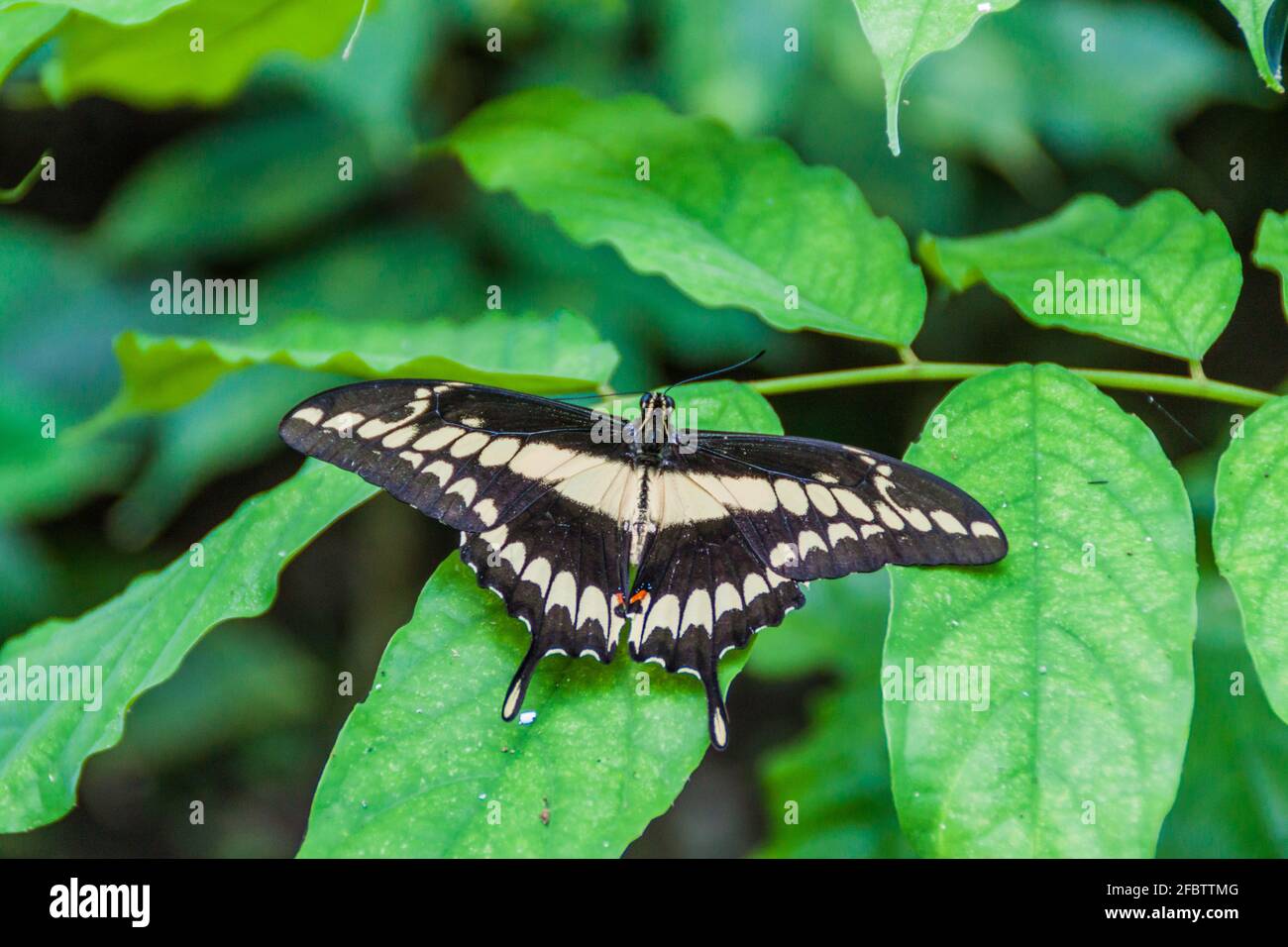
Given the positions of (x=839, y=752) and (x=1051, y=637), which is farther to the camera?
(x=839, y=752)

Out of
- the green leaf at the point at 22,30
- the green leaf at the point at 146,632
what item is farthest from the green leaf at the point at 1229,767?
the green leaf at the point at 22,30

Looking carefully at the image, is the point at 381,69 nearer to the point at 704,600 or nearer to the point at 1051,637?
the point at 704,600

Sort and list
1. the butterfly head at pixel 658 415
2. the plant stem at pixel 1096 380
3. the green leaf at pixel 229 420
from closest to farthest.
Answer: the plant stem at pixel 1096 380 → the butterfly head at pixel 658 415 → the green leaf at pixel 229 420

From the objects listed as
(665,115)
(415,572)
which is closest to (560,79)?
(665,115)

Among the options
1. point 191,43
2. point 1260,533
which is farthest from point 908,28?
point 191,43

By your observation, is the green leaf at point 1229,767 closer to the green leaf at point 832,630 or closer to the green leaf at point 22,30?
the green leaf at point 832,630

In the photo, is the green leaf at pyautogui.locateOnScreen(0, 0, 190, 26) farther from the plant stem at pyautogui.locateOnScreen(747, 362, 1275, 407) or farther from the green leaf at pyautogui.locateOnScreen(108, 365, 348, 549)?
the green leaf at pyautogui.locateOnScreen(108, 365, 348, 549)
